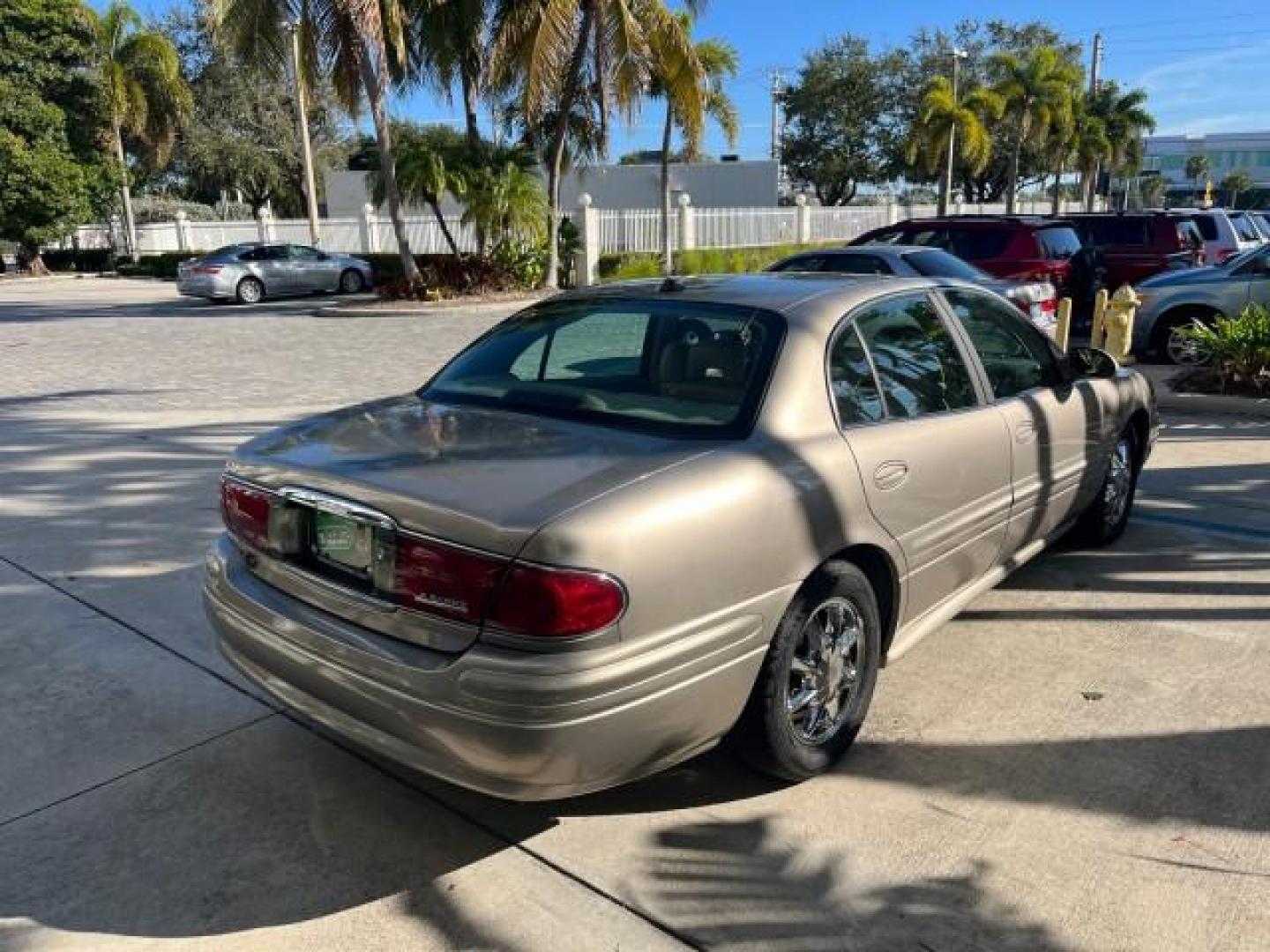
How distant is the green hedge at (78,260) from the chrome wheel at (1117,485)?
4046cm

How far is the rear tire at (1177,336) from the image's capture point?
1120cm

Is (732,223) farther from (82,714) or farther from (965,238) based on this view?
(82,714)

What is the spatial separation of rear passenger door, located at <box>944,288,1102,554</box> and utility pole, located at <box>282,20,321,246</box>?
60.0ft

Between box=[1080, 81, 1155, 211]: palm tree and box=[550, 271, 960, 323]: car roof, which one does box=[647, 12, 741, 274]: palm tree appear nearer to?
box=[550, 271, 960, 323]: car roof

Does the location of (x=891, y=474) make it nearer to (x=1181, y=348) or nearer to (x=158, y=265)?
(x=1181, y=348)

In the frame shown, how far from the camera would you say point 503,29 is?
63.2 ft

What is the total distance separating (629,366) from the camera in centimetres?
391

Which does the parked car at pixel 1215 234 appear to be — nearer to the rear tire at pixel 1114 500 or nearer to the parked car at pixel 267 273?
the rear tire at pixel 1114 500

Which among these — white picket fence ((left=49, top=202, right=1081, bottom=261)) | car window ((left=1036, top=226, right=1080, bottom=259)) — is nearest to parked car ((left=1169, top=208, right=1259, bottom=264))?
car window ((left=1036, top=226, right=1080, bottom=259))

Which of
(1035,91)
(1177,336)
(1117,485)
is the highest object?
(1035,91)

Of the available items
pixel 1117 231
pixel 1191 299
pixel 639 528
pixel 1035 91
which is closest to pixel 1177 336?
pixel 1191 299

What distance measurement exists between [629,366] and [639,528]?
4.88 ft

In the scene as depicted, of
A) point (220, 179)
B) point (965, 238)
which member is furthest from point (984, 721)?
point (220, 179)

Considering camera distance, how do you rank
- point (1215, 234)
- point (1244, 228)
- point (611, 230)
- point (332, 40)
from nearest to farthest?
point (1215, 234), point (1244, 228), point (332, 40), point (611, 230)
